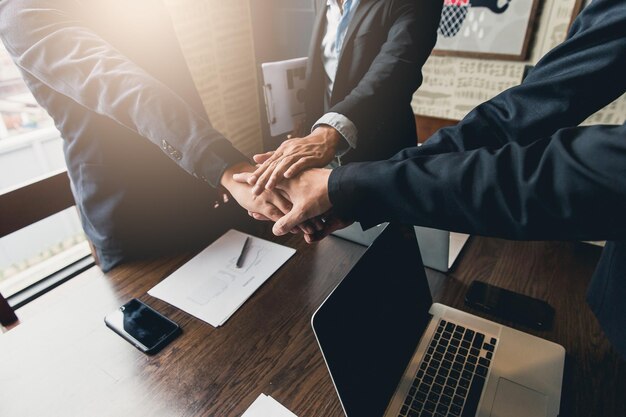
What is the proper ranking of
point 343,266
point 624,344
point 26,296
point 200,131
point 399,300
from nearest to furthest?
1. point 624,344
2. point 399,300
3. point 200,131
4. point 343,266
5. point 26,296

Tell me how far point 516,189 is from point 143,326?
885 millimetres

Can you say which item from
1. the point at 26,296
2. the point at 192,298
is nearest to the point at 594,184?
the point at 192,298

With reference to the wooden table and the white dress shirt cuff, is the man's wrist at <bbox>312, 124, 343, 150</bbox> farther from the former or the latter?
the wooden table

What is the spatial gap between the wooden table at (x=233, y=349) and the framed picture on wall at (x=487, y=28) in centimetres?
129

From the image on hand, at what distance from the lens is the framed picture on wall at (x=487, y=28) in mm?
1894

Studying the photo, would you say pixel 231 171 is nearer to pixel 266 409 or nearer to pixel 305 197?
pixel 305 197

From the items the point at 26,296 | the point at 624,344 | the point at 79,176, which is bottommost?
the point at 26,296

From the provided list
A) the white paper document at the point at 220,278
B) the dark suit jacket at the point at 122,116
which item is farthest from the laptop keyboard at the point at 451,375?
the dark suit jacket at the point at 122,116

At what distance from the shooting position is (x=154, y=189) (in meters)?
1.22

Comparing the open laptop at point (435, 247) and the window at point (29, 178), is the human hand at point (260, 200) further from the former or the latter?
the window at point (29, 178)

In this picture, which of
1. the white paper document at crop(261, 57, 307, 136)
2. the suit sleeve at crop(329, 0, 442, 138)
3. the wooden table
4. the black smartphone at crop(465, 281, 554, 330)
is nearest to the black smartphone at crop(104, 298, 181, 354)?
the wooden table

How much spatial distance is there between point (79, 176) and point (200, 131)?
422 mm

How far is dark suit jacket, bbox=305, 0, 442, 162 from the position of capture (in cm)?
137

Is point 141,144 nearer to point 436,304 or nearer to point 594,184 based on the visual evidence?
point 436,304
